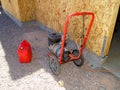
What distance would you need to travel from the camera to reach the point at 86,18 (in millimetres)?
3510

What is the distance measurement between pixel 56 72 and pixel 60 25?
6.09 feet

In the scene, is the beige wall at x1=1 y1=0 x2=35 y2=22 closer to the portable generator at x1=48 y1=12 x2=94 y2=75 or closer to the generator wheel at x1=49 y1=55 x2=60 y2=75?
the portable generator at x1=48 y1=12 x2=94 y2=75

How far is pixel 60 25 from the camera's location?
4672mm

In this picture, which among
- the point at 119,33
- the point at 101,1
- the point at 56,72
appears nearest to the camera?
the point at 101,1

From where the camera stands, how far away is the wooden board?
2970 mm

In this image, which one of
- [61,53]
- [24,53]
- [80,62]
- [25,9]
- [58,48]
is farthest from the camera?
[25,9]

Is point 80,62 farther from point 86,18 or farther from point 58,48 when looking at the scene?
point 86,18

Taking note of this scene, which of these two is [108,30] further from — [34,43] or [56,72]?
[34,43]

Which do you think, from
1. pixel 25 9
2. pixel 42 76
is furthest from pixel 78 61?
pixel 25 9

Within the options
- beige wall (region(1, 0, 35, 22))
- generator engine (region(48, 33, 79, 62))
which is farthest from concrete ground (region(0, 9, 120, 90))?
beige wall (region(1, 0, 35, 22))

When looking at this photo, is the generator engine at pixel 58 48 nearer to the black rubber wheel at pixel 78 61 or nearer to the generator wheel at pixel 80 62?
the black rubber wheel at pixel 78 61

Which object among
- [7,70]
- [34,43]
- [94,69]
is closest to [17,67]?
[7,70]

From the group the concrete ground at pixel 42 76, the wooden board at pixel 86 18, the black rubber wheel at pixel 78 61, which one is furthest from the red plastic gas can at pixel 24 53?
the wooden board at pixel 86 18

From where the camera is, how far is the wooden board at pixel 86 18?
117 inches
